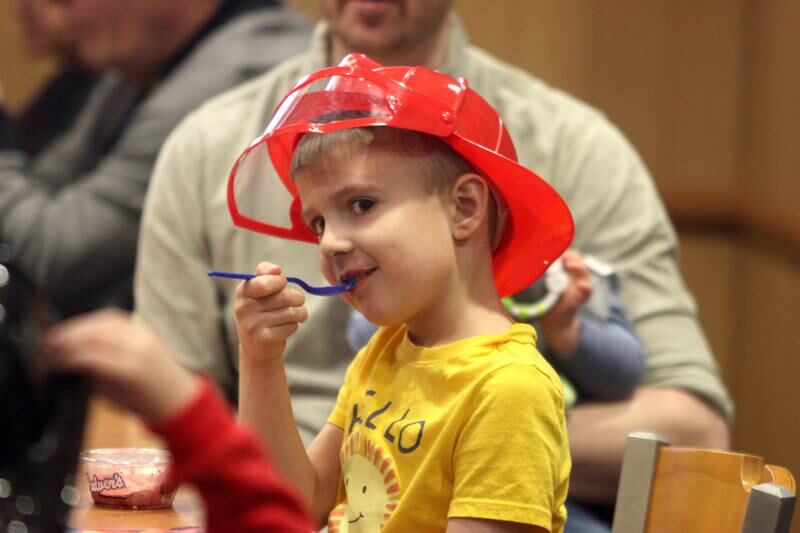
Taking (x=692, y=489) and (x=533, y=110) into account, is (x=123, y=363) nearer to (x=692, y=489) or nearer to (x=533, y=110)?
(x=692, y=489)

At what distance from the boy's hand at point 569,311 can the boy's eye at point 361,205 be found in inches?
20.0

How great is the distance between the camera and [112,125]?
117 inches

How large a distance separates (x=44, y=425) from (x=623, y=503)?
70cm

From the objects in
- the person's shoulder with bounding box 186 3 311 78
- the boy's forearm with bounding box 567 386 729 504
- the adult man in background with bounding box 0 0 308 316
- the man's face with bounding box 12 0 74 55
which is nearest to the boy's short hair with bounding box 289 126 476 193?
the boy's forearm with bounding box 567 386 729 504

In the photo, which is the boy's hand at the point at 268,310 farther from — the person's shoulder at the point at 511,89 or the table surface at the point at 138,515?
the person's shoulder at the point at 511,89

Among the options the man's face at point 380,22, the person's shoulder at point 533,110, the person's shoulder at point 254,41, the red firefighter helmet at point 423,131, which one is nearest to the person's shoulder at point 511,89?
the person's shoulder at point 533,110

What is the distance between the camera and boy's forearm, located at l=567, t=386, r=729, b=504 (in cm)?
180

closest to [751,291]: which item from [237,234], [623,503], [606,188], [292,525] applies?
[606,188]

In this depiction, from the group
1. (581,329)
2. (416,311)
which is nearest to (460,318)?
(416,311)

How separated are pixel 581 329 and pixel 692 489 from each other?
0.44 metres

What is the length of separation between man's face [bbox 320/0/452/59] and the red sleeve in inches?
52.4

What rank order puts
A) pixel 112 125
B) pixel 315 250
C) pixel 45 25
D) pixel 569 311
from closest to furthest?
pixel 569 311, pixel 315 250, pixel 112 125, pixel 45 25

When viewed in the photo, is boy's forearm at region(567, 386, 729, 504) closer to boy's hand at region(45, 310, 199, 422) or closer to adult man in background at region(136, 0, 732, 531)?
adult man in background at region(136, 0, 732, 531)

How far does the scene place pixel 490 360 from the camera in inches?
41.3
